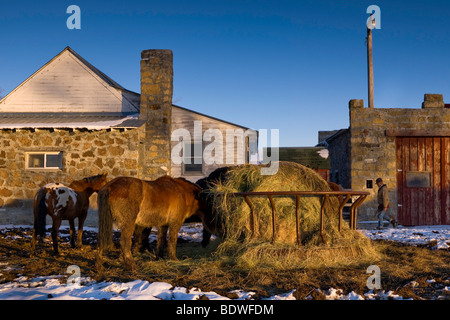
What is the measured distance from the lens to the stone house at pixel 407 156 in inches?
476

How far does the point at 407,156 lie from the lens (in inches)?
482

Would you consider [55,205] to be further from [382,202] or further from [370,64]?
[370,64]

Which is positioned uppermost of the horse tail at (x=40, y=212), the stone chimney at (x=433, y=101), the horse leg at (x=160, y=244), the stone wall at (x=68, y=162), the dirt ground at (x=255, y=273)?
the stone chimney at (x=433, y=101)

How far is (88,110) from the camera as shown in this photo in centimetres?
1373

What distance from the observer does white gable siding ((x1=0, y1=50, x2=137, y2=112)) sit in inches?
542

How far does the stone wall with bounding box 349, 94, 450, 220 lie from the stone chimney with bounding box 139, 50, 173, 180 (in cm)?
576

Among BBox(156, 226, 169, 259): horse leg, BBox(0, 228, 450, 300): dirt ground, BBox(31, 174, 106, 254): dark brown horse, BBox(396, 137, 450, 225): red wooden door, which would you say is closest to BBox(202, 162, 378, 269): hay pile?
BBox(0, 228, 450, 300): dirt ground

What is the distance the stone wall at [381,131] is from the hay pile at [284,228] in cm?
631

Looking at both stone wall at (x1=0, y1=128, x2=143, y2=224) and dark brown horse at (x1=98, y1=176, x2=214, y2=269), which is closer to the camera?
dark brown horse at (x1=98, y1=176, x2=214, y2=269)

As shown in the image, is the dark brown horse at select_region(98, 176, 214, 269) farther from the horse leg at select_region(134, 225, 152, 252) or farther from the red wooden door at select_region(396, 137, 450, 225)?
the red wooden door at select_region(396, 137, 450, 225)

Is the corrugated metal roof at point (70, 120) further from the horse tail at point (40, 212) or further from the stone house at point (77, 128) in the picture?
the horse tail at point (40, 212)

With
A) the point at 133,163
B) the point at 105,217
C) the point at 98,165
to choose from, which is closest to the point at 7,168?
the point at 98,165

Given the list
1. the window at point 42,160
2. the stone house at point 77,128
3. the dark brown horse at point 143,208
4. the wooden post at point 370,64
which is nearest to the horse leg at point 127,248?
the dark brown horse at point 143,208
